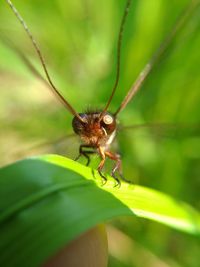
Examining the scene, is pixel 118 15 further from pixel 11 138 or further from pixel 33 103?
pixel 11 138

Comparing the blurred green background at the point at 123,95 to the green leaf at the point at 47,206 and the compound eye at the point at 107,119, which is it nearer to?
the compound eye at the point at 107,119

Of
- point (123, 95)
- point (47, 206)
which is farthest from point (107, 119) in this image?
point (123, 95)

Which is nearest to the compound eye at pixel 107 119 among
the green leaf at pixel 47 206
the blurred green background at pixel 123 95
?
the green leaf at pixel 47 206

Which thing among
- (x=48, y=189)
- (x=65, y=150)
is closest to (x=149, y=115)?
(x=65, y=150)

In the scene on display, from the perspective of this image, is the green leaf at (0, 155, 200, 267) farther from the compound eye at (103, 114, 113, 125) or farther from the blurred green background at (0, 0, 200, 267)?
the blurred green background at (0, 0, 200, 267)

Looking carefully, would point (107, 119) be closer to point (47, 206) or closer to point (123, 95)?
point (47, 206)

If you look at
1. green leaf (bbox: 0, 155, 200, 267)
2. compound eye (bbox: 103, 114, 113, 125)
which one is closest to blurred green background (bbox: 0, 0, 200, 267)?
compound eye (bbox: 103, 114, 113, 125)
